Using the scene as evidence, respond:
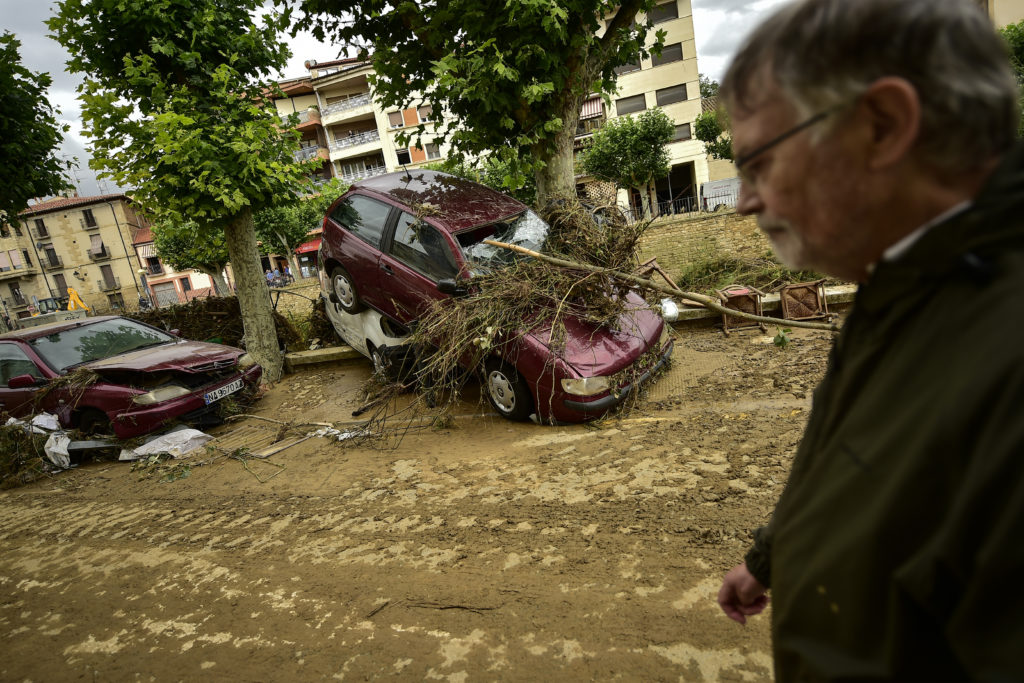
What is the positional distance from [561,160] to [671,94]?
29.6 meters

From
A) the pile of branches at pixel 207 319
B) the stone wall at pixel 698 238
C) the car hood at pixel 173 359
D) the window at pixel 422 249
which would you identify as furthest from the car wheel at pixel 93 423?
the stone wall at pixel 698 238

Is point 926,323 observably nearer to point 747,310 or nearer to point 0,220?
point 747,310

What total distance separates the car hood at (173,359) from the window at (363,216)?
2588mm

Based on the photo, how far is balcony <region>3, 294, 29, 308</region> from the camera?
159 ft

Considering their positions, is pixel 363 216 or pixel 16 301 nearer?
pixel 363 216

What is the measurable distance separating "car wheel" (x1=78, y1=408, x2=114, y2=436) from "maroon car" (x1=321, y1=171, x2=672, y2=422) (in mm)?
3296

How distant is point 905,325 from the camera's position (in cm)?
84

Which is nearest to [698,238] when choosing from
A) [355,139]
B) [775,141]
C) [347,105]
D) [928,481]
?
[775,141]

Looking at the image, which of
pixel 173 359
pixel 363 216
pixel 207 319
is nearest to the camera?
pixel 363 216

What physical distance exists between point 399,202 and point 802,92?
6.34 m

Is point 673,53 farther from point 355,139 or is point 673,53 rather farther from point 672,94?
point 355,139

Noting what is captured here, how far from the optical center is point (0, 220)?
28.9ft

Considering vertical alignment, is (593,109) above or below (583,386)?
above

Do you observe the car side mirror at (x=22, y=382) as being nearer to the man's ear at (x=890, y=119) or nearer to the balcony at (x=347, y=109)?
the man's ear at (x=890, y=119)
